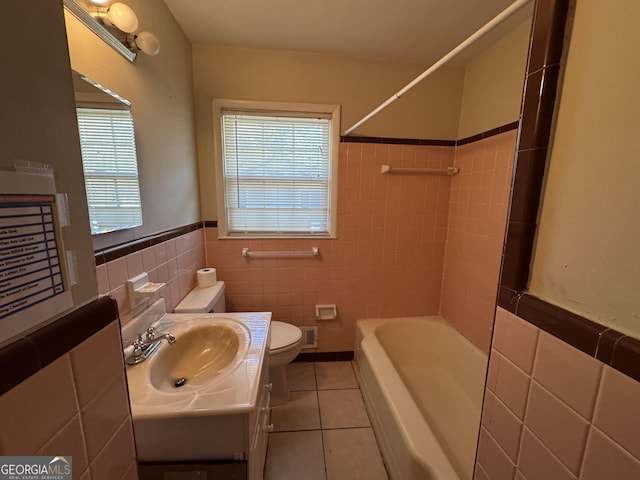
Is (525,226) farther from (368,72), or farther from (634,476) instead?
(368,72)

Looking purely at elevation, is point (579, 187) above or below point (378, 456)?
above

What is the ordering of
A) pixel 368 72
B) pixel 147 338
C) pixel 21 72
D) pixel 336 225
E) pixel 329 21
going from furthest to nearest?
1. pixel 336 225
2. pixel 368 72
3. pixel 329 21
4. pixel 147 338
5. pixel 21 72

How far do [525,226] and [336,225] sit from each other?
1.48 meters

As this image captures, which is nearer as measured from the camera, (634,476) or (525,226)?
(634,476)

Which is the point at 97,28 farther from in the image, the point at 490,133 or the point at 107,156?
the point at 490,133

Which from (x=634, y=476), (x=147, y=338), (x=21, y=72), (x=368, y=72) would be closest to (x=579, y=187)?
(x=634, y=476)

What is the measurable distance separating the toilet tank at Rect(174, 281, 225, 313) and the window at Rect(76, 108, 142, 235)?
59cm

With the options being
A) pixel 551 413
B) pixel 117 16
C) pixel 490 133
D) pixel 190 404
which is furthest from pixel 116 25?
pixel 490 133

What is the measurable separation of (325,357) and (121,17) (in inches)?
91.8

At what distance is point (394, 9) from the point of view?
4.56 ft

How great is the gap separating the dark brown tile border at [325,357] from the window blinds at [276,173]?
1.03 m

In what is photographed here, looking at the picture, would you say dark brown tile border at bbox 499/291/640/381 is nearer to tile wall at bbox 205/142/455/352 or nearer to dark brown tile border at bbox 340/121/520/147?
tile wall at bbox 205/142/455/352

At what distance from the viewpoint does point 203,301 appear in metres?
1.57

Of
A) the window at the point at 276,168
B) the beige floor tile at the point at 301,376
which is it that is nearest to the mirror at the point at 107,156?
the window at the point at 276,168
